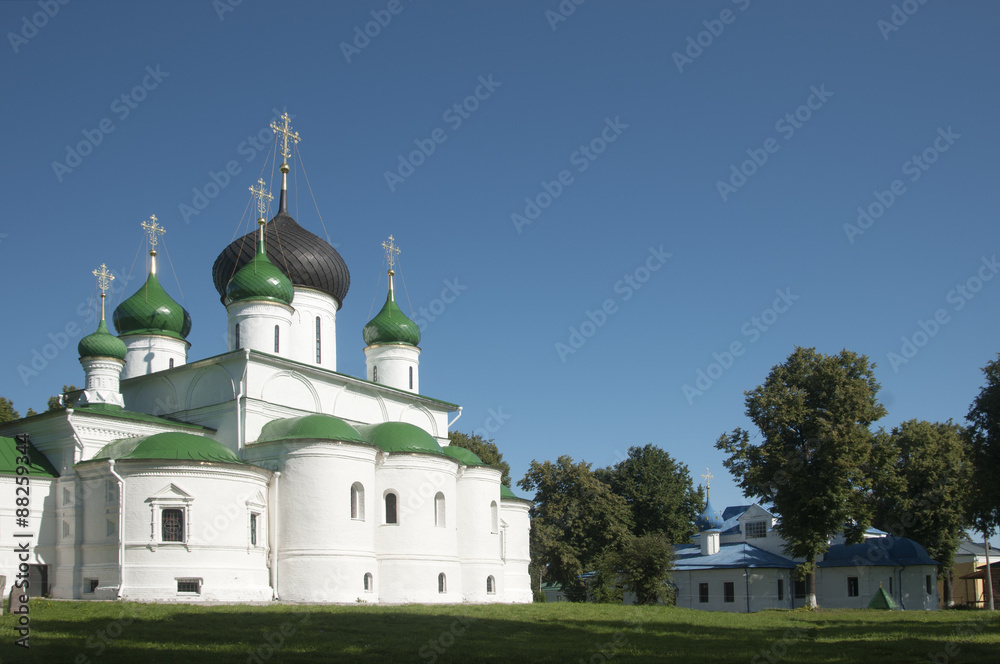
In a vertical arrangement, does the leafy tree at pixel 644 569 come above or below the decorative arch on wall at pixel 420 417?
below

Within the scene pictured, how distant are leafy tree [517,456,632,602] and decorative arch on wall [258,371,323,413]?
1510cm

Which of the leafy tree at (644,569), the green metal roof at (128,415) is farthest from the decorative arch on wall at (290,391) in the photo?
the leafy tree at (644,569)

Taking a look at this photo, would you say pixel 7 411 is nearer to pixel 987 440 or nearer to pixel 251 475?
pixel 251 475

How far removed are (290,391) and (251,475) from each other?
169 inches

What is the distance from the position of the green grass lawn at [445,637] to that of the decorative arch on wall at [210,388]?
24.3 ft

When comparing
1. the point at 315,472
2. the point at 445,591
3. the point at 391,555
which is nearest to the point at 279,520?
the point at 315,472

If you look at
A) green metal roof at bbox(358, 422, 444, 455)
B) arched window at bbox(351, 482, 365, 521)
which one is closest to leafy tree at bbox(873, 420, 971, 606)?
green metal roof at bbox(358, 422, 444, 455)

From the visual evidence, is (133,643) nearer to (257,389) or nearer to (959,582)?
(257,389)

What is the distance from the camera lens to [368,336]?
109ft

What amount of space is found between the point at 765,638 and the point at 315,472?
12415 millimetres

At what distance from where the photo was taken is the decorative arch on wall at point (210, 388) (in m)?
26.2

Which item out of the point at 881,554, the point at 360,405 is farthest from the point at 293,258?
the point at 881,554

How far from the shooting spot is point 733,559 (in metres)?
38.5

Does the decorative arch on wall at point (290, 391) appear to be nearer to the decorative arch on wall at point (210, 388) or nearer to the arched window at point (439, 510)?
the decorative arch on wall at point (210, 388)
